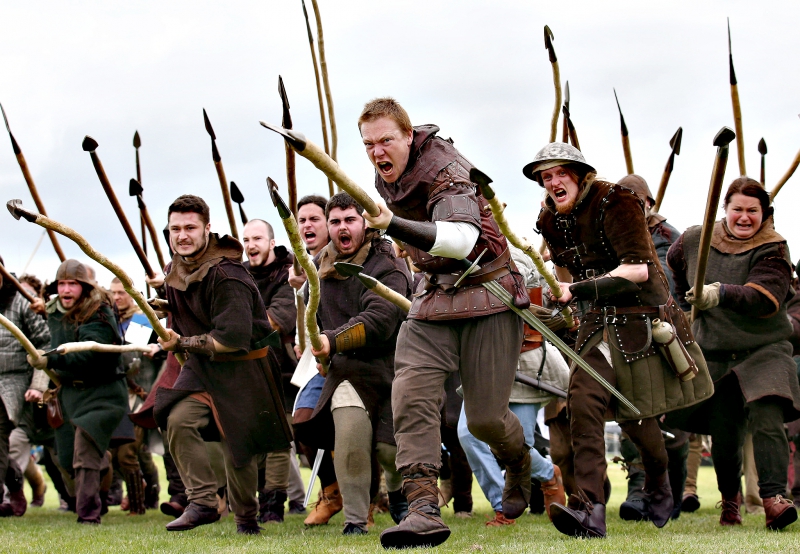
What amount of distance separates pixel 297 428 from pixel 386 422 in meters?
0.61

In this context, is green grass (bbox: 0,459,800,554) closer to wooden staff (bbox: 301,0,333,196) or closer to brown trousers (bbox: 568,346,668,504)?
brown trousers (bbox: 568,346,668,504)

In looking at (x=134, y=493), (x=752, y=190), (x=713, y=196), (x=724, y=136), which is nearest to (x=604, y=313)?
(x=713, y=196)

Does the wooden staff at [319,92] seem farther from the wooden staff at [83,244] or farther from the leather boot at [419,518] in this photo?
the leather boot at [419,518]

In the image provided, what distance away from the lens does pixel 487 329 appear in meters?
5.01

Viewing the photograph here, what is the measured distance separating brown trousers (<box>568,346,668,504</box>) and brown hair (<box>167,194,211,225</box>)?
2397mm

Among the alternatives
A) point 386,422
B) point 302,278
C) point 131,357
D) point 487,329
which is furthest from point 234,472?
point 131,357

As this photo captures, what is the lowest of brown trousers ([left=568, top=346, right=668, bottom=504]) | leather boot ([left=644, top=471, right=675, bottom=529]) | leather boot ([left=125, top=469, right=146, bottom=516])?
leather boot ([left=125, top=469, right=146, bottom=516])

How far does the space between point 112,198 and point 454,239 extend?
324 centimetres

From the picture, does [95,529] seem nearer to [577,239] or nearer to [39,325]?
[39,325]

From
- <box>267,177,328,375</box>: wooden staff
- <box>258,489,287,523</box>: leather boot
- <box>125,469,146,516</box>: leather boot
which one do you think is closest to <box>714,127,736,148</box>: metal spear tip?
<box>267,177,328,375</box>: wooden staff

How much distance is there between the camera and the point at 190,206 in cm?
644

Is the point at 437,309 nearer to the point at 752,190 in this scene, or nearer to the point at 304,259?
the point at 304,259

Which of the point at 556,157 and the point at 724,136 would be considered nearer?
the point at 724,136

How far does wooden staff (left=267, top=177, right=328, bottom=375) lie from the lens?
4492 millimetres
